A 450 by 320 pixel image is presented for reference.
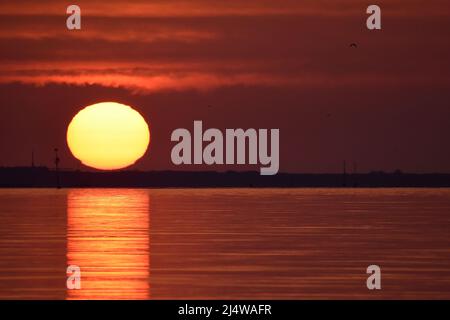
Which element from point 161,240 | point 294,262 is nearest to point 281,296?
point 294,262

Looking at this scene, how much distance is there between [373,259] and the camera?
1907 inches

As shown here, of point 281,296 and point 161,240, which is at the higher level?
point 161,240

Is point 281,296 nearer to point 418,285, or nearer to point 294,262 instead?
point 418,285

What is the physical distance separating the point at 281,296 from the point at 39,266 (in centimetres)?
1266

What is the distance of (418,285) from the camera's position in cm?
3853

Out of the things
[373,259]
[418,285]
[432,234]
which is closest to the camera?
[418,285]
